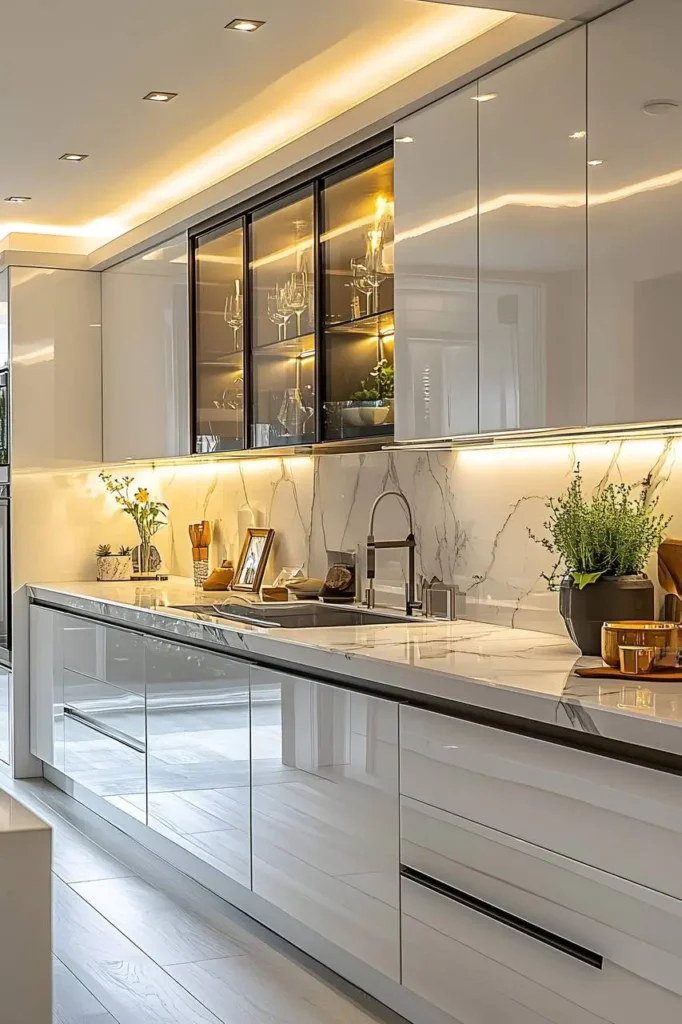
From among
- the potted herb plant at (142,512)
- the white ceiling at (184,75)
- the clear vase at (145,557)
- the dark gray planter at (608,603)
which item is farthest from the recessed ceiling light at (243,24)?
the clear vase at (145,557)

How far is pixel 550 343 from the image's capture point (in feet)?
10.2

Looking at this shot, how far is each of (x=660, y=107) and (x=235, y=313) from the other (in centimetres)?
246

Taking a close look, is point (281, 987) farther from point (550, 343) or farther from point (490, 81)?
point (490, 81)

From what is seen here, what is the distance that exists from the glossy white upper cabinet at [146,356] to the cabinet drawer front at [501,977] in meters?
2.87

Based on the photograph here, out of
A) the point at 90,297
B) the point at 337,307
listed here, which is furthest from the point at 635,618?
the point at 90,297

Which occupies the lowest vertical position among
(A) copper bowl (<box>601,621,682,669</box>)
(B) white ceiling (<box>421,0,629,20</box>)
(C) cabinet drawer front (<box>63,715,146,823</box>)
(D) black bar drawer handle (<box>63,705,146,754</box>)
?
(C) cabinet drawer front (<box>63,715,146,823</box>)

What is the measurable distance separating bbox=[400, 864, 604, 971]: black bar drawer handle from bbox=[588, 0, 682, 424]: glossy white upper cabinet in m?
1.09

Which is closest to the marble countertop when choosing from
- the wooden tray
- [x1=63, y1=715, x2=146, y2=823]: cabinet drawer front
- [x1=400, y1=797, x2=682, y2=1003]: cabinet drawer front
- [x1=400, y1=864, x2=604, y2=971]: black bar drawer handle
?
the wooden tray

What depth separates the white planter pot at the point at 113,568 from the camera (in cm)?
630

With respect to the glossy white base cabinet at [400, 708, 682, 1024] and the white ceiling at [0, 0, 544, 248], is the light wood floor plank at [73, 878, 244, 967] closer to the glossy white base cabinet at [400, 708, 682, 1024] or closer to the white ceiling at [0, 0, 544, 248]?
the glossy white base cabinet at [400, 708, 682, 1024]

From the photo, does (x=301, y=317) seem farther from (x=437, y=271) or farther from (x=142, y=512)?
(x=142, y=512)

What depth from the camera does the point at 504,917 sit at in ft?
8.62

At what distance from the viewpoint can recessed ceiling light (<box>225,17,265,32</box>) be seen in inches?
139

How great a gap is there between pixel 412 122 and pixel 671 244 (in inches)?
48.1
